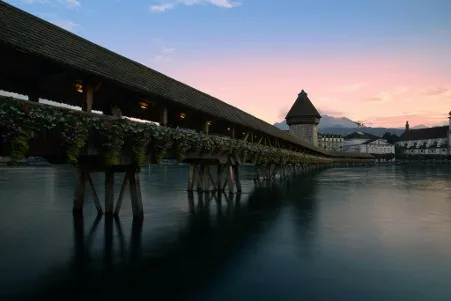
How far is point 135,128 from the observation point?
1101 centimetres

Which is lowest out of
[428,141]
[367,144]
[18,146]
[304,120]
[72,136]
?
[18,146]

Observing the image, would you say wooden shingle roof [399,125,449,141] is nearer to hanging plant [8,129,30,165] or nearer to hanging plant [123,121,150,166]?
hanging plant [123,121,150,166]

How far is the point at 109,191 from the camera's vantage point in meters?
15.1

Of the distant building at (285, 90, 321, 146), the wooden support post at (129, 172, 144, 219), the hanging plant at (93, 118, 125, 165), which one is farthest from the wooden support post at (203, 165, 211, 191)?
the distant building at (285, 90, 321, 146)

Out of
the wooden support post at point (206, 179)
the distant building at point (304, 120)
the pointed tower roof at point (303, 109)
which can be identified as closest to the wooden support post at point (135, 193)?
the wooden support post at point (206, 179)

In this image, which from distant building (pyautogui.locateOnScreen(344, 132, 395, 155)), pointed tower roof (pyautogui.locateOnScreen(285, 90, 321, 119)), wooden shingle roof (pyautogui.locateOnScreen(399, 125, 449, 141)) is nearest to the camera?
pointed tower roof (pyautogui.locateOnScreen(285, 90, 321, 119))

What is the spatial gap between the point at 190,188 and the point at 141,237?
14.3 meters

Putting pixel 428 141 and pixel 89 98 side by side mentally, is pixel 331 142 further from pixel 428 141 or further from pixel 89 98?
pixel 89 98

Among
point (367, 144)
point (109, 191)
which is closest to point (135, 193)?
point (109, 191)

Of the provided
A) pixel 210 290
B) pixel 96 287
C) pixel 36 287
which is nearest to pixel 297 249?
pixel 210 290

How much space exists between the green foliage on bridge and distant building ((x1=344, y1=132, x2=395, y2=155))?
159379mm

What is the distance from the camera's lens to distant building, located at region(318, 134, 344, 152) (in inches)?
6211

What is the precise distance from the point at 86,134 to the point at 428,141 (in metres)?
175

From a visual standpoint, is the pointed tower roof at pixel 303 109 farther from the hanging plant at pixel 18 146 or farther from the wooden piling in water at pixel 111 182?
the hanging plant at pixel 18 146
